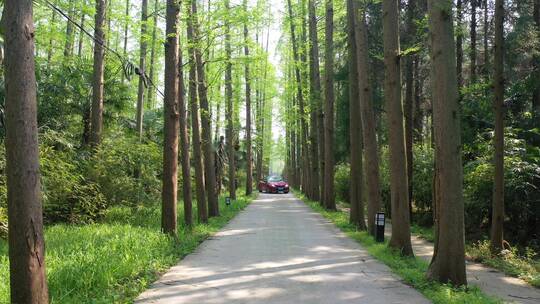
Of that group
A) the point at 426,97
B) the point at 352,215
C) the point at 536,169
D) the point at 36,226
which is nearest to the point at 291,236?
the point at 352,215

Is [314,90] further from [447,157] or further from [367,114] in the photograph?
[447,157]

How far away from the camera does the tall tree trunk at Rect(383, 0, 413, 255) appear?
10.8 metres

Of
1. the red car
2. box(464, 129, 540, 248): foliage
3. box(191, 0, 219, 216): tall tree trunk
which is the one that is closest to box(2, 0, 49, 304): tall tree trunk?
box(464, 129, 540, 248): foliage

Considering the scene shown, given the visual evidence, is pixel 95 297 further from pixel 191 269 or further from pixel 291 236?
pixel 291 236

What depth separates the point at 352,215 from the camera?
16547 millimetres

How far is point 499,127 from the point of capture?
10.9 meters

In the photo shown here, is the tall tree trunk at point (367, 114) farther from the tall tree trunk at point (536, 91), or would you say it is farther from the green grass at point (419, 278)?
the tall tree trunk at point (536, 91)

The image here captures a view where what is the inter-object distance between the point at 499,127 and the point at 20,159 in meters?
9.53

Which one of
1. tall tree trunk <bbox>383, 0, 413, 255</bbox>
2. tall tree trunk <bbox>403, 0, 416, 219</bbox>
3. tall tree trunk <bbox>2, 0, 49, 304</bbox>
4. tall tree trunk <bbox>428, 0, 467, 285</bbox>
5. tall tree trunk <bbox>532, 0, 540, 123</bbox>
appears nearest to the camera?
tall tree trunk <bbox>2, 0, 49, 304</bbox>

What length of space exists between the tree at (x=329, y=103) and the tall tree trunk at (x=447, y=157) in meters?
12.9

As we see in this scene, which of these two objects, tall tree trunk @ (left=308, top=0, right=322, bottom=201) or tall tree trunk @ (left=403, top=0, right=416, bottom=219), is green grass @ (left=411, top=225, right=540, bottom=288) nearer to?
tall tree trunk @ (left=403, top=0, right=416, bottom=219)

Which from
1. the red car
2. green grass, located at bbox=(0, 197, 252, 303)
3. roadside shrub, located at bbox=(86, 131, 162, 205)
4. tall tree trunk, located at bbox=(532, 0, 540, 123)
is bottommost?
green grass, located at bbox=(0, 197, 252, 303)

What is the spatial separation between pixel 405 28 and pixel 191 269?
1410 cm

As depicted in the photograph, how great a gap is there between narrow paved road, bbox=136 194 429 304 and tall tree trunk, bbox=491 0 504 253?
9.57ft
